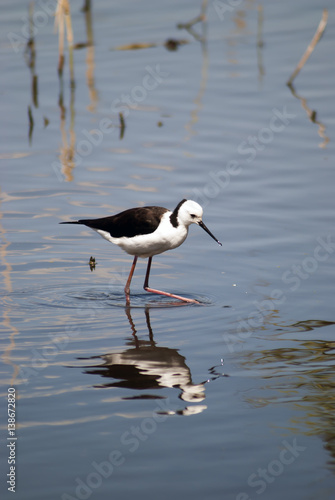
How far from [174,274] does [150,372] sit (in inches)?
91.8

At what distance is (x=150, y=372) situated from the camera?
6.36 m

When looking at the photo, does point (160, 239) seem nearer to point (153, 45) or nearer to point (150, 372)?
point (150, 372)

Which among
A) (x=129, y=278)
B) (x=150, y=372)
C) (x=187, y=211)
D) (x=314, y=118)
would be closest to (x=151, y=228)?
(x=187, y=211)

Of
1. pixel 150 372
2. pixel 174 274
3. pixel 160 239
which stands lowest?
pixel 150 372

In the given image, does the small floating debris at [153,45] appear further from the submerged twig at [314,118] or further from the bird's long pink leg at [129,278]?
the bird's long pink leg at [129,278]

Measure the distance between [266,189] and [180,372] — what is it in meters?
4.46

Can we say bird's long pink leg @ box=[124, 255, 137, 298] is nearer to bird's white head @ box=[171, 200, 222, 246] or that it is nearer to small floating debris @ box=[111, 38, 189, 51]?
bird's white head @ box=[171, 200, 222, 246]

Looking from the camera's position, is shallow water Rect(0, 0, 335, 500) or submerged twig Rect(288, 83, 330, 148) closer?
shallow water Rect(0, 0, 335, 500)

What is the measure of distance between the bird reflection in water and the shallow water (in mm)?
18

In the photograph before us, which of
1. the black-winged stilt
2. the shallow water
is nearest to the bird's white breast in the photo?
the black-winged stilt

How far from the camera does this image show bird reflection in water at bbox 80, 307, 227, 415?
5.90 metres

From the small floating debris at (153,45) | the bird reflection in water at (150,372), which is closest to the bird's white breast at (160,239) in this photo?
the bird reflection in water at (150,372)

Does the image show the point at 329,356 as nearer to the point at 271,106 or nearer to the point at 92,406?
the point at 92,406

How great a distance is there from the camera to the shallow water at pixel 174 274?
16.9 ft
